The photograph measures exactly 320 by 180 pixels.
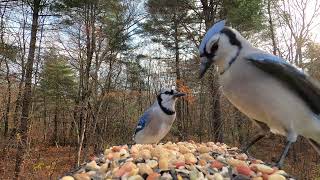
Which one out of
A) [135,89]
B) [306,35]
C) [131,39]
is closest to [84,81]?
[131,39]

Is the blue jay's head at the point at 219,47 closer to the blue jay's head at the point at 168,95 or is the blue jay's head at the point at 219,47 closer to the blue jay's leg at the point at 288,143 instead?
the blue jay's leg at the point at 288,143

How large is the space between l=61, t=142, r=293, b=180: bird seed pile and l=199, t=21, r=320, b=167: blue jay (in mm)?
294

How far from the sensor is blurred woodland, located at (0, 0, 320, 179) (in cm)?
1775

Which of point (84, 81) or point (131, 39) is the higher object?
point (131, 39)

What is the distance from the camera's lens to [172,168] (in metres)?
2.21

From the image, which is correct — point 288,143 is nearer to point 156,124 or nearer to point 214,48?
point 214,48

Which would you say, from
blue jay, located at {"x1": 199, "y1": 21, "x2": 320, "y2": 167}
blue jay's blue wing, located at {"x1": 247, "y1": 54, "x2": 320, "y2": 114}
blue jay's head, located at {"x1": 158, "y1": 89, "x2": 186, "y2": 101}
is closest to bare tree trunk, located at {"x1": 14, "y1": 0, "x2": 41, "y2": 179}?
blue jay's head, located at {"x1": 158, "y1": 89, "x2": 186, "y2": 101}

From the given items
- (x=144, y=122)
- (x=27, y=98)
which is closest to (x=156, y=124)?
(x=144, y=122)

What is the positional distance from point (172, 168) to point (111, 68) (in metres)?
21.3

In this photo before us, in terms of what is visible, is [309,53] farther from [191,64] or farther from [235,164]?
[235,164]

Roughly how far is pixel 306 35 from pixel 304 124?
20.3m

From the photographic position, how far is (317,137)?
2.75 metres

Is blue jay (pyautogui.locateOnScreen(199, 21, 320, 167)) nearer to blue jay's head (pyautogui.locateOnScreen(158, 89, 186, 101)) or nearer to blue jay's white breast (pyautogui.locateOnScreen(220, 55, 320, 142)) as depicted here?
blue jay's white breast (pyautogui.locateOnScreen(220, 55, 320, 142))

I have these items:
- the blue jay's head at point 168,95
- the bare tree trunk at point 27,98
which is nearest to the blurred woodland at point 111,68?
the bare tree trunk at point 27,98
